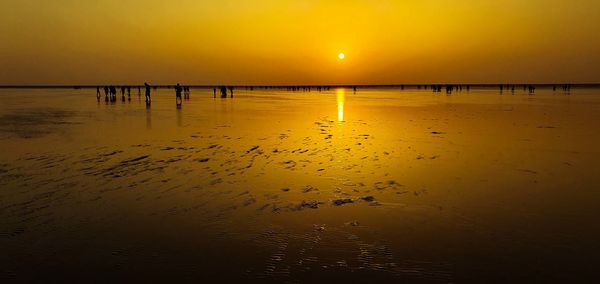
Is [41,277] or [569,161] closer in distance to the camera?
[41,277]

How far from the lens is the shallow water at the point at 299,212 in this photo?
18.9ft

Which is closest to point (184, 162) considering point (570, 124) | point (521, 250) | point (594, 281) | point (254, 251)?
point (254, 251)

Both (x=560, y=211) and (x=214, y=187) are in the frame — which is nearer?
(x=560, y=211)

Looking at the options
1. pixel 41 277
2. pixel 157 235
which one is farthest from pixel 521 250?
pixel 41 277

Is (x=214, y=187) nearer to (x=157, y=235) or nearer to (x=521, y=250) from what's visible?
(x=157, y=235)

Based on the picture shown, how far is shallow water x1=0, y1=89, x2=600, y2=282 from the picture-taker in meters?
5.75

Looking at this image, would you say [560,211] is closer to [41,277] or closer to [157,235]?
[157,235]

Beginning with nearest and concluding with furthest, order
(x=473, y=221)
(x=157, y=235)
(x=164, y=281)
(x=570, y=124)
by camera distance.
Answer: (x=164, y=281) < (x=157, y=235) < (x=473, y=221) < (x=570, y=124)

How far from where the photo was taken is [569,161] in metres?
13.8

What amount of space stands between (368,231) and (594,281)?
3093 mm

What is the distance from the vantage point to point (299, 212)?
830 centimetres

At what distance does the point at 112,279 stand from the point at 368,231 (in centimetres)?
388

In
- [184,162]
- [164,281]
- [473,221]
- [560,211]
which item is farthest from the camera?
[184,162]

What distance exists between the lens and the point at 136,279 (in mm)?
5336
